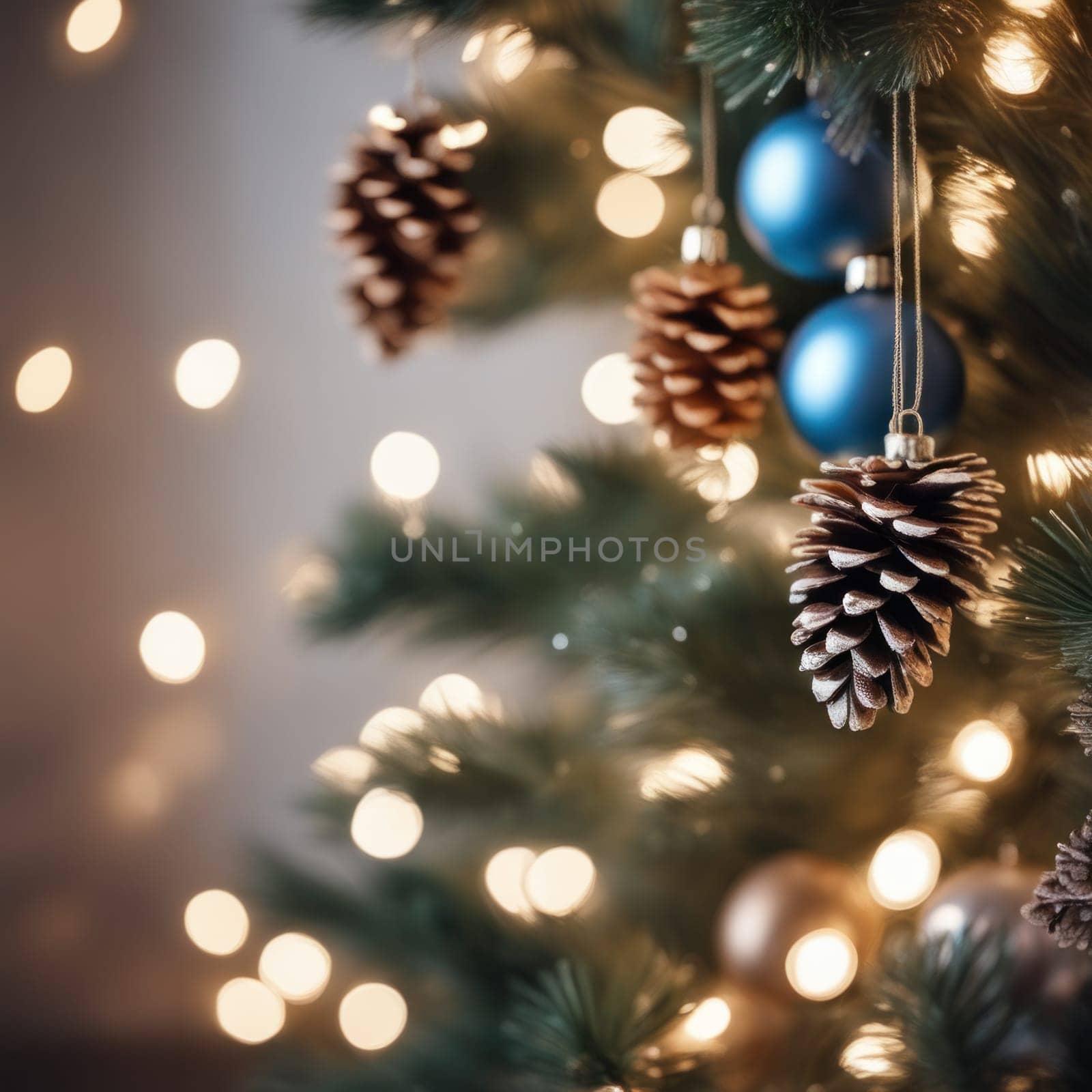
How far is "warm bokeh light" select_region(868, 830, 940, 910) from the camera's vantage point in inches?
23.5

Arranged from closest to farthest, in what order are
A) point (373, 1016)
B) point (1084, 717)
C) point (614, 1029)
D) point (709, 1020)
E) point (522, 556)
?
point (1084, 717) < point (614, 1029) < point (709, 1020) < point (522, 556) < point (373, 1016)

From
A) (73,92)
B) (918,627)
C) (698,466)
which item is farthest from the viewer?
(73,92)

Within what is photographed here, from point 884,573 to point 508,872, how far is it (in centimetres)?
49

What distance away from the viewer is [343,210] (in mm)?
653

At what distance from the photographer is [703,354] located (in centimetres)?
55

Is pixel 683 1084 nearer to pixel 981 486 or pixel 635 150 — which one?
pixel 981 486

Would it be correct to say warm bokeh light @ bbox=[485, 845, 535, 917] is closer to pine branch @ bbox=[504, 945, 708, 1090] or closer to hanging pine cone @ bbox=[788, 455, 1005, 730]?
pine branch @ bbox=[504, 945, 708, 1090]

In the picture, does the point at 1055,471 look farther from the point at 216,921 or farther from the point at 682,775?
the point at 216,921

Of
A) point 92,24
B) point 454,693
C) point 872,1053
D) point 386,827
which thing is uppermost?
point 92,24

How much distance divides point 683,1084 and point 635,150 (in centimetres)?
62

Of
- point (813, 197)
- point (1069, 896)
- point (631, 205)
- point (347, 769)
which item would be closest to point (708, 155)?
point (813, 197)

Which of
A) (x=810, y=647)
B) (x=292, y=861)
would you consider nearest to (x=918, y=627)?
(x=810, y=647)

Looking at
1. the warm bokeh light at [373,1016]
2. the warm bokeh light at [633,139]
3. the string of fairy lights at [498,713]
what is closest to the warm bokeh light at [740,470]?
the string of fairy lights at [498,713]

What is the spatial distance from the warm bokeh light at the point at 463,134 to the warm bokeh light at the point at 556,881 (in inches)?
20.1
